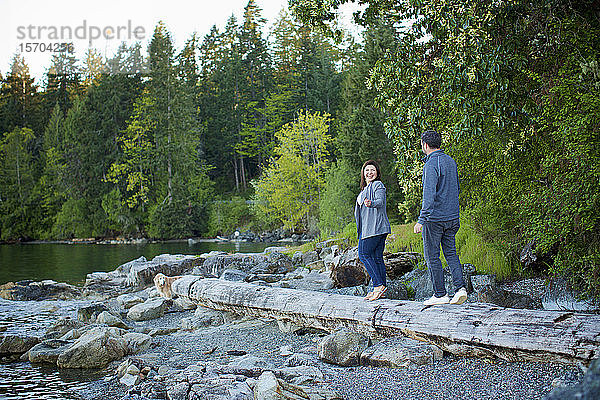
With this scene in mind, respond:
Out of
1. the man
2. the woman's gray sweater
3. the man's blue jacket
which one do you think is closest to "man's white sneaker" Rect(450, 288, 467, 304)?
the man

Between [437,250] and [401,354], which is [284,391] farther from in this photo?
[437,250]

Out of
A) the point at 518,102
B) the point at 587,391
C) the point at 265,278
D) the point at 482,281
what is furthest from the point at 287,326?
the point at 587,391

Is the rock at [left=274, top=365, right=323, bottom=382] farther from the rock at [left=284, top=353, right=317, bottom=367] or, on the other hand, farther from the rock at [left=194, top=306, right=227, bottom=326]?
the rock at [left=194, top=306, right=227, bottom=326]

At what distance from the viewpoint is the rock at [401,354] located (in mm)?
5578

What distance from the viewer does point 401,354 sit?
18.7 ft

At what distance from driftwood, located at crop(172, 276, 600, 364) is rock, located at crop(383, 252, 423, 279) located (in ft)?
9.42

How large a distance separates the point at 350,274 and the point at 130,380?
18.6 ft

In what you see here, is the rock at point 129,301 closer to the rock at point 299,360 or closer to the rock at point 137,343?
the rock at point 137,343

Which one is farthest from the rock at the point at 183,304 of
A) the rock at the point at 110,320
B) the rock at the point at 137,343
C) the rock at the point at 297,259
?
the rock at the point at 297,259

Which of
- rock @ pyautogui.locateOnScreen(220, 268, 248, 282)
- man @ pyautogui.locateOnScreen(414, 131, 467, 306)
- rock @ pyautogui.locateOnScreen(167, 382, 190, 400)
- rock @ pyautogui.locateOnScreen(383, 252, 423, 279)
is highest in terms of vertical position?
man @ pyautogui.locateOnScreen(414, 131, 467, 306)

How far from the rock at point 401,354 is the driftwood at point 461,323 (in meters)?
0.14

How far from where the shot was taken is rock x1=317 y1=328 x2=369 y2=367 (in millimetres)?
6043

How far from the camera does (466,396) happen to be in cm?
455

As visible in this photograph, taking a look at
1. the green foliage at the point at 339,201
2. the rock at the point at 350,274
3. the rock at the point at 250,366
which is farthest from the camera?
the green foliage at the point at 339,201
